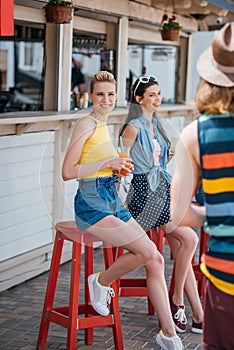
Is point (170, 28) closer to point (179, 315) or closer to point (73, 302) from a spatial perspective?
point (179, 315)

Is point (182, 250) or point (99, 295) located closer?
point (99, 295)

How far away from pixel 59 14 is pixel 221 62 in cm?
298

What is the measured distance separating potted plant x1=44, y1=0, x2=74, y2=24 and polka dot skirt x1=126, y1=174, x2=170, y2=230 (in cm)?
161

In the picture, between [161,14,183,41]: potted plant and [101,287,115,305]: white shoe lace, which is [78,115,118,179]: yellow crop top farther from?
[161,14,183,41]: potted plant

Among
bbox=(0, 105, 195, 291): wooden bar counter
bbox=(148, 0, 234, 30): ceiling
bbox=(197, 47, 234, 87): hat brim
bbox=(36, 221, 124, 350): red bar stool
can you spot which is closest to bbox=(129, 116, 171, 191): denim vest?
bbox=(36, 221, 124, 350): red bar stool

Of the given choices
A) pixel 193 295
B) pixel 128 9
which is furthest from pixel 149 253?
pixel 128 9

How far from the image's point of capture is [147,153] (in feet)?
14.3

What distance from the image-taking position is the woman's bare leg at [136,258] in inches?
153

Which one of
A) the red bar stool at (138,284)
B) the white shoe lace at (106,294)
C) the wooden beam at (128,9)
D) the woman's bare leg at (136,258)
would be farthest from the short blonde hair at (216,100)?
the wooden beam at (128,9)

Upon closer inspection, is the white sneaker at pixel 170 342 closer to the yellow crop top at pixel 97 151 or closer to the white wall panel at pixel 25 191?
the yellow crop top at pixel 97 151

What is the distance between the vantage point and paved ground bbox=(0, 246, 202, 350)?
14.6 ft

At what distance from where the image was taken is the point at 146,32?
7.95 m

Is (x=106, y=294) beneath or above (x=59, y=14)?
beneath

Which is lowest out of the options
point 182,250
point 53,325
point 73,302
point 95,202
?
point 53,325
